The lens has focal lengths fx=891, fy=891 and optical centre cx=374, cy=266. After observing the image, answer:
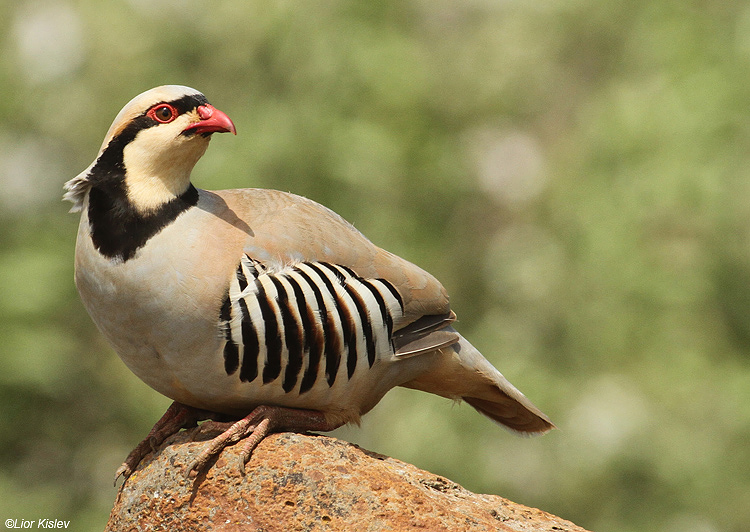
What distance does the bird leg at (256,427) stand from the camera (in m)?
3.41

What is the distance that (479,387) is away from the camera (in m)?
4.40

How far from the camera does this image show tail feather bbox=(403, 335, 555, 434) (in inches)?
A: 168

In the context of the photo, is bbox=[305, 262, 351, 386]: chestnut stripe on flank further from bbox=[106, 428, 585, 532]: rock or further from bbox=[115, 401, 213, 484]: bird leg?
bbox=[115, 401, 213, 484]: bird leg

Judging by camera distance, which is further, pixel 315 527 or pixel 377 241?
pixel 377 241

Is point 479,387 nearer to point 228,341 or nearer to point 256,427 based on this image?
point 256,427

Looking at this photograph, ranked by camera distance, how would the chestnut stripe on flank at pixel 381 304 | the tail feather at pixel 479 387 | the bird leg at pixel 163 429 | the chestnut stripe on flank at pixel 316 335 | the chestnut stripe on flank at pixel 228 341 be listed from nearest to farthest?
the chestnut stripe on flank at pixel 228 341
the chestnut stripe on flank at pixel 316 335
the bird leg at pixel 163 429
the chestnut stripe on flank at pixel 381 304
the tail feather at pixel 479 387

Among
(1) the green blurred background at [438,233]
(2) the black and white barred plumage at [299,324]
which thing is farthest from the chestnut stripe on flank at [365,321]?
(1) the green blurred background at [438,233]

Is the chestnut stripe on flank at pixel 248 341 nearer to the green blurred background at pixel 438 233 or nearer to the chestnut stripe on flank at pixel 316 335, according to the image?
the chestnut stripe on flank at pixel 316 335

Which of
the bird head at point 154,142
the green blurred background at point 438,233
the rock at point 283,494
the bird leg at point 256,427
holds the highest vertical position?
the green blurred background at point 438,233

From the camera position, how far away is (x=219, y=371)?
→ 3477mm

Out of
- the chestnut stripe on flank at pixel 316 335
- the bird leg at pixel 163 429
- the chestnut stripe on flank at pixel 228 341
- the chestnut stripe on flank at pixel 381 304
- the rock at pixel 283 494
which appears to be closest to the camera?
the rock at pixel 283 494

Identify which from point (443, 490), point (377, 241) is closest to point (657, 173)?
point (377, 241)

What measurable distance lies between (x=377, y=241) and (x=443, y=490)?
5493mm

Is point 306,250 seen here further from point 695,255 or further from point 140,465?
point 695,255
